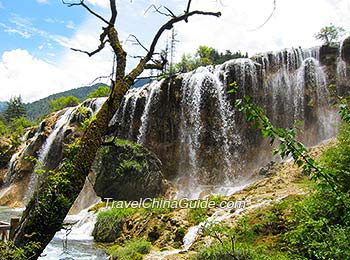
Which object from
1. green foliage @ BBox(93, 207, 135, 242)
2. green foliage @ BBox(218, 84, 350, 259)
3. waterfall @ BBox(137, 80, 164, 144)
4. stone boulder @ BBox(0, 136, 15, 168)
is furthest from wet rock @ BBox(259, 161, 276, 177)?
stone boulder @ BBox(0, 136, 15, 168)

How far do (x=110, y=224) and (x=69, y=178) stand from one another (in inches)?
372

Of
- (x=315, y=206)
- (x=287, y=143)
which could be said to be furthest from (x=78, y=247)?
(x=287, y=143)

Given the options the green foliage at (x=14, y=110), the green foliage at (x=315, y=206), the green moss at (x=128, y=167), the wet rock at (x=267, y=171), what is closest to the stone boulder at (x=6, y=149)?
the green moss at (x=128, y=167)

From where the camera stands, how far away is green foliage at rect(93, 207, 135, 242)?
11859 mm

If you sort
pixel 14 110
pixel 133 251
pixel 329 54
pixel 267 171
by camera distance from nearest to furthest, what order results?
pixel 133 251
pixel 267 171
pixel 329 54
pixel 14 110

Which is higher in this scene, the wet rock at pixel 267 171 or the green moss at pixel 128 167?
the green moss at pixel 128 167

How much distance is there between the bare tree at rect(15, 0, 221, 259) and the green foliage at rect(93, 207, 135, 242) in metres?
9.04

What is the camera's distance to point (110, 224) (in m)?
12.1

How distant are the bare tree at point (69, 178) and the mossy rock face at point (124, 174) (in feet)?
41.2

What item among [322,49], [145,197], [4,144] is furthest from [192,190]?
[4,144]

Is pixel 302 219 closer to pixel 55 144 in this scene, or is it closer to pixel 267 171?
pixel 267 171

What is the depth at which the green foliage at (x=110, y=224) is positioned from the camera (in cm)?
1186

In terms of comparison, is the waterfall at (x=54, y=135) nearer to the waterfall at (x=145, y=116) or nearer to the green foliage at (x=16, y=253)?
the waterfall at (x=145, y=116)

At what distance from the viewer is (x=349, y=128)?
5.21 m
